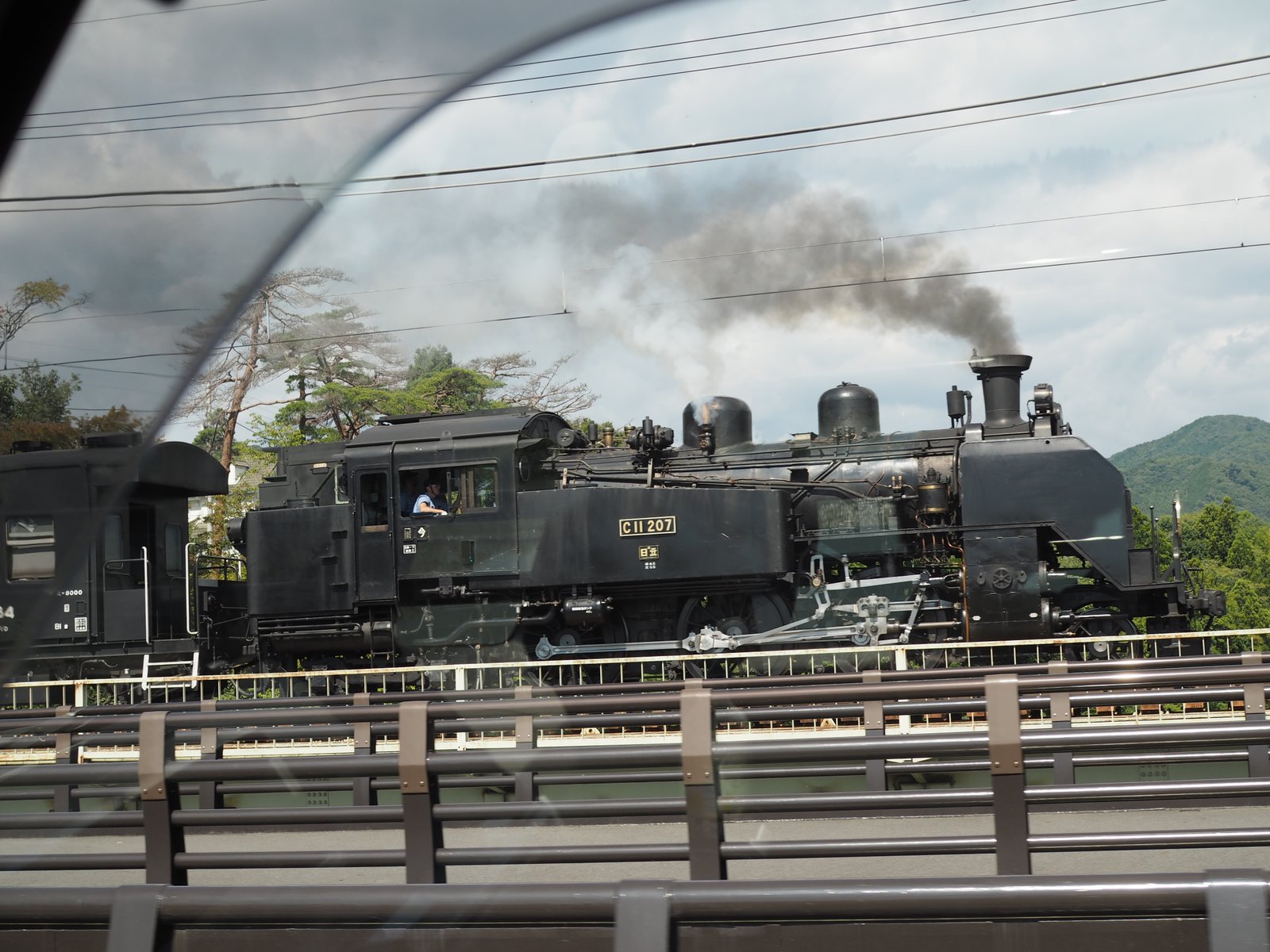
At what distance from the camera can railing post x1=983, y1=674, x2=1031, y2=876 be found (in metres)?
4.40

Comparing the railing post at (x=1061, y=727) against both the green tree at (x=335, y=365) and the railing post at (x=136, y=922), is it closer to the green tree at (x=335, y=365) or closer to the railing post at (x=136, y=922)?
the railing post at (x=136, y=922)

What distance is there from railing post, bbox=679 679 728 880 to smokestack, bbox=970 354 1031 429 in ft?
4.63

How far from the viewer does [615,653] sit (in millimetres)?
10469

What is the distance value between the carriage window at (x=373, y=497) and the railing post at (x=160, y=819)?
1.18 m

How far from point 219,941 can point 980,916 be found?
2268mm

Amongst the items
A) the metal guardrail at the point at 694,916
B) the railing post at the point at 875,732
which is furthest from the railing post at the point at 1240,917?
the railing post at the point at 875,732

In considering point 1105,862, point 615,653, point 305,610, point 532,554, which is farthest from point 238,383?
point 615,653

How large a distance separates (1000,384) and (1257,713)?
2281 mm

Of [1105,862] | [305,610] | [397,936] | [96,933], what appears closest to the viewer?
[397,936]

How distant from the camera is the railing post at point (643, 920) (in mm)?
3168

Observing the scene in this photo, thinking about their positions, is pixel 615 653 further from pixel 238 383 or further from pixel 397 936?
pixel 238 383

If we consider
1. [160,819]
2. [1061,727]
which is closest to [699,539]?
[1061,727]

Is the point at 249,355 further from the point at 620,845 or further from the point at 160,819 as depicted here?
the point at 160,819

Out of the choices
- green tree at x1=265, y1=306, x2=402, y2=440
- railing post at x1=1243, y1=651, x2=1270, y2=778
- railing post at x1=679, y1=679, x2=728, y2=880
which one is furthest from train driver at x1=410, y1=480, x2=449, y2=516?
railing post at x1=1243, y1=651, x2=1270, y2=778
